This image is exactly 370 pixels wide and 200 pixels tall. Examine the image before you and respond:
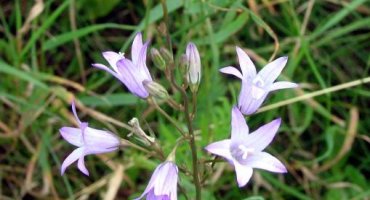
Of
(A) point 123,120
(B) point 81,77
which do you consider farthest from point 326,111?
(B) point 81,77

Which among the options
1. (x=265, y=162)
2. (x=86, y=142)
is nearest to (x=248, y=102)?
(x=265, y=162)

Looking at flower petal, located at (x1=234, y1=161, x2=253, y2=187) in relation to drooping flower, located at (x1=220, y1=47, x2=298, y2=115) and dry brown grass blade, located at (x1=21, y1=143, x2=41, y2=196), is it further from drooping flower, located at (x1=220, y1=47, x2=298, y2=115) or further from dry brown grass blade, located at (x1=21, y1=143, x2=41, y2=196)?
dry brown grass blade, located at (x1=21, y1=143, x2=41, y2=196)

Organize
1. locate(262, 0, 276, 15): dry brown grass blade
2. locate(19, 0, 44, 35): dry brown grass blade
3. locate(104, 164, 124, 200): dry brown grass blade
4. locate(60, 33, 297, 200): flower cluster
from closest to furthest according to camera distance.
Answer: locate(60, 33, 297, 200): flower cluster → locate(104, 164, 124, 200): dry brown grass blade → locate(19, 0, 44, 35): dry brown grass blade → locate(262, 0, 276, 15): dry brown grass blade

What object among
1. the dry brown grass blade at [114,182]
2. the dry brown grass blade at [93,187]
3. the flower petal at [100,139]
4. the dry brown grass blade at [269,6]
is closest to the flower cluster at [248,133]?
the flower petal at [100,139]

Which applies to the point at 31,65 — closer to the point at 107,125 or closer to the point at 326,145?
the point at 107,125

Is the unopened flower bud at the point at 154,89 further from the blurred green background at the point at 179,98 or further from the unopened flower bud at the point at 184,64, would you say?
the blurred green background at the point at 179,98

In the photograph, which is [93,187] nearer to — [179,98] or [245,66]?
[179,98]

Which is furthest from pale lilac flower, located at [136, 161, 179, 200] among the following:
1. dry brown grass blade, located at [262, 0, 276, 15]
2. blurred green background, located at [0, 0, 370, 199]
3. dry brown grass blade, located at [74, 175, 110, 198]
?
dry brown grass blade, located at [262, 0, 276, 15]
